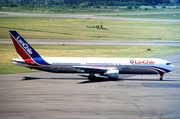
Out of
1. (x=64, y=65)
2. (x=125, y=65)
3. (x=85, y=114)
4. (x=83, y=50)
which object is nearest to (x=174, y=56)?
(x=83, y=50)

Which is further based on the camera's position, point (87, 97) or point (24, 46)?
point (24, 46)

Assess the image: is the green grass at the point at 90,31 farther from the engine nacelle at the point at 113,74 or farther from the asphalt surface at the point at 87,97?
the engine nacelle at the point at 113,74

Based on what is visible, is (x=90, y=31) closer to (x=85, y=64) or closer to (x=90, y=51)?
(x=90, y=51)

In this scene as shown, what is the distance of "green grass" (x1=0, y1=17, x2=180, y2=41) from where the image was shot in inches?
4065

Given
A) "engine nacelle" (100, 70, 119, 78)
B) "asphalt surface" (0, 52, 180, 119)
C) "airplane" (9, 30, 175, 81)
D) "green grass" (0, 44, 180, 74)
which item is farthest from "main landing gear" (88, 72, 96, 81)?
"green grass" (0, 44, 180, 74)

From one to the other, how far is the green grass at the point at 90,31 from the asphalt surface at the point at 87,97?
5565cm

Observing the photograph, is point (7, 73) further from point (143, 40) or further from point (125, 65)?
point (143, 40)

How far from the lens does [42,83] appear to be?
43.2 m

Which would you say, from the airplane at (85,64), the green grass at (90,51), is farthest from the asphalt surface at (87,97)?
the green grass at (90,51)

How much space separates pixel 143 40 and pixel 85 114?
2987 inches

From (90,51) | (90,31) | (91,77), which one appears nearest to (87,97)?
(91,77)

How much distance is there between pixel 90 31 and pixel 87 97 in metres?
83.6

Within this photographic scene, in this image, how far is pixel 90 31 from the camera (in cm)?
11669

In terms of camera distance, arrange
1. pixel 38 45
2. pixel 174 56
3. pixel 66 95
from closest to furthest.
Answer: pixel 66 95, pixel 174 56, pixel 38 45
